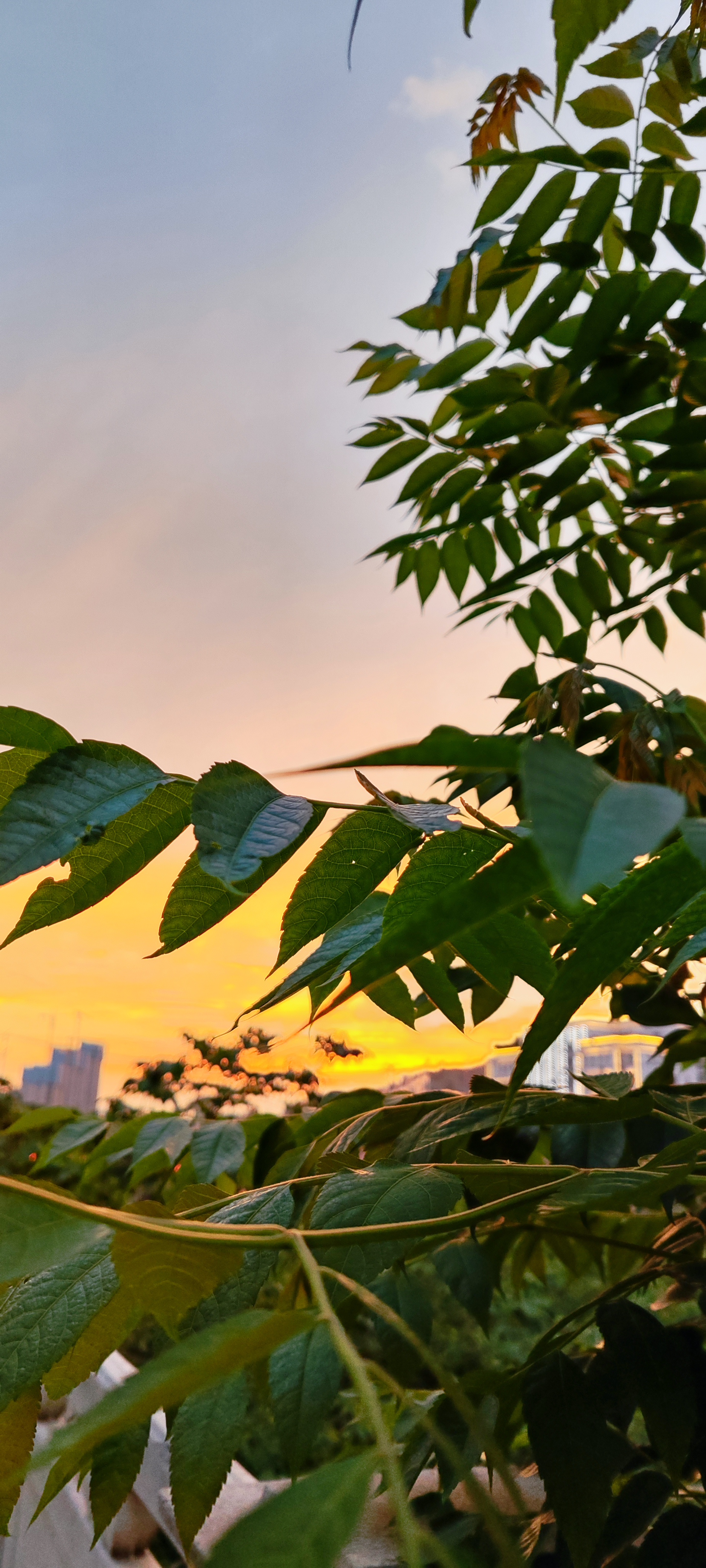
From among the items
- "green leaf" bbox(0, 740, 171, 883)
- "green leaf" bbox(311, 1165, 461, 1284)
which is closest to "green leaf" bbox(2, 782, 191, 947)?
"green leaf" bbox(0, 740, 171, 883)

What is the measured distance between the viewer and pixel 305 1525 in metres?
0.10

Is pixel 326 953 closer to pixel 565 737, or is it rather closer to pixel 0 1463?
pixel 0 1463

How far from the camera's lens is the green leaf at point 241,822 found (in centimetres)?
23

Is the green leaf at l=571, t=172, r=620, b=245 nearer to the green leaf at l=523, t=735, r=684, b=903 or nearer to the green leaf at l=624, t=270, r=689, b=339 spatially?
the green leaf at l=624, t=270, r=689, b=339

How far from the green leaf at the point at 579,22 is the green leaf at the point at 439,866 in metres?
0.54

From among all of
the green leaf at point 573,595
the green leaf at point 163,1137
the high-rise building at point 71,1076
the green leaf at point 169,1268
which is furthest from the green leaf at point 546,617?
the high-rise building at point 71,1076

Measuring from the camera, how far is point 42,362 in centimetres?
321

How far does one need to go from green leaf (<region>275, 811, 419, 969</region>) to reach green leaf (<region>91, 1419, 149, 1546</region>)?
13 cm

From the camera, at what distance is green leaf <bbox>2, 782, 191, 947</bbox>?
0.28 m

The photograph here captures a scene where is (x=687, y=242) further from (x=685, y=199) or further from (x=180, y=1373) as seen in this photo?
(x=180, y=1373)

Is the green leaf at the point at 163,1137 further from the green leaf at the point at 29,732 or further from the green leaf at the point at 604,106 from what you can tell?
the green leaf at the point at 604,106

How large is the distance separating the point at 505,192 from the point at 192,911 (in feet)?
2.17

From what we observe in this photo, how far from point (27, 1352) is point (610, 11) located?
0.70 meters

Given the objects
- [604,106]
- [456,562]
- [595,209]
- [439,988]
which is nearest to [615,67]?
[604,106]
